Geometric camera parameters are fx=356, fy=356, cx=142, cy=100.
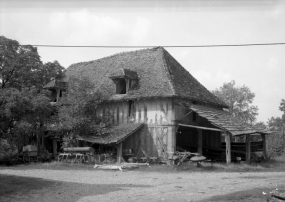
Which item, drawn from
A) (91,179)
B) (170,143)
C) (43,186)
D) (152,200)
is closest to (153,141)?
(170,143)

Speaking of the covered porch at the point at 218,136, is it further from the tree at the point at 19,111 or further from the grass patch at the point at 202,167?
the tree at the point at 19,111

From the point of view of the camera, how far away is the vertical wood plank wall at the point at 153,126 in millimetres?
24516

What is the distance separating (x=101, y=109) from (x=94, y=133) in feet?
8.32

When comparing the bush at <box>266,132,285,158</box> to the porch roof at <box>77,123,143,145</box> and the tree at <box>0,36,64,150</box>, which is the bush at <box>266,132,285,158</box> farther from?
the tree at <box>0,36,64,150</box>

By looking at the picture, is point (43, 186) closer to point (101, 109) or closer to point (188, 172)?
point (188, 172)

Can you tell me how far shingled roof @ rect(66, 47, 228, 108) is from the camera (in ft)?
83.6

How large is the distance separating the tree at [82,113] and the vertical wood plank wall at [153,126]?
2.07 meters

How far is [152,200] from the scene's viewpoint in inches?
435

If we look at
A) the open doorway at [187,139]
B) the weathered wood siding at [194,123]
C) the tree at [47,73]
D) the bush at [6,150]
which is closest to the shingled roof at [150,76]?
the weathered wood siding at [194,123]

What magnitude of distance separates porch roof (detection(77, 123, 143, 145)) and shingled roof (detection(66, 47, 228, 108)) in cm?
207

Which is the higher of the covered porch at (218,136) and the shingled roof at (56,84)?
the shingled roof at (56,84)

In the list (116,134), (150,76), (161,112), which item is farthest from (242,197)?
(150,76)

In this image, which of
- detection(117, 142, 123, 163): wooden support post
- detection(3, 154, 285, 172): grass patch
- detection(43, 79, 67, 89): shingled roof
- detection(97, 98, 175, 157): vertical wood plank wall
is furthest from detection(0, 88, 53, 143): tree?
detection(97, 98, 175, 157): vertical wood plank wall

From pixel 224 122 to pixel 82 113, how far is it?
10506 mm
